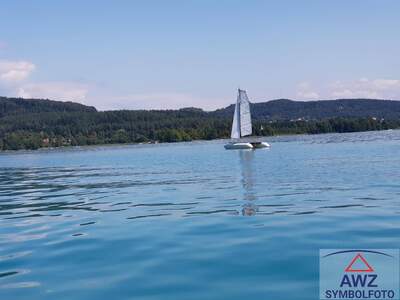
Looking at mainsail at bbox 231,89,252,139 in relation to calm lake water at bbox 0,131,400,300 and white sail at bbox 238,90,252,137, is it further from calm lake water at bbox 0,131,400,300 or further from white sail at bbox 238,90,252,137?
calm lake water at bbox 0,131,400,300

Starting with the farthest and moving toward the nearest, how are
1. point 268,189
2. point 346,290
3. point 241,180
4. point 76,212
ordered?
point 241,180 < point 268,189 < point 76,212 < point 346,290

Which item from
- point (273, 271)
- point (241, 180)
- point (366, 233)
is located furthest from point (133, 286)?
point (241, 180)

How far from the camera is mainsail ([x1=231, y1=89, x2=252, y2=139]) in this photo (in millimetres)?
Answer: 112312

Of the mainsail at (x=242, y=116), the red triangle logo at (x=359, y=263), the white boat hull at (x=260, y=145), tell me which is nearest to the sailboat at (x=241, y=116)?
the mainsail at (x=242, y=116)

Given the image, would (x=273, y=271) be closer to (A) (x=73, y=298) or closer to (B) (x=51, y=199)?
(A) (x=73, y=298)

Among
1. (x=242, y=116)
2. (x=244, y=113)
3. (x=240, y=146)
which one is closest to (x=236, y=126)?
(x=242, y=116)

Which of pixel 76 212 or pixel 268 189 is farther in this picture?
pixel 268 189

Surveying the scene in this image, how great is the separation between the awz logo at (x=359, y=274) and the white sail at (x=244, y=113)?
99.0m

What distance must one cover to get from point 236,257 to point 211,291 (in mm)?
2656

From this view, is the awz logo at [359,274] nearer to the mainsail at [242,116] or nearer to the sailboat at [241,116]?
the sailboat at [241,116]

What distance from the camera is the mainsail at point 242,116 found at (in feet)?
368

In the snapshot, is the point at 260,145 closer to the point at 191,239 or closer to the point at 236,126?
the point at 236,126

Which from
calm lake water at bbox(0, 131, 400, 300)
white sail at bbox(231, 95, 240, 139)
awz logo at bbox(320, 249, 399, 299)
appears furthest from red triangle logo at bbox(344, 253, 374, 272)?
white sail at bbox(231, 95, 240, 139)

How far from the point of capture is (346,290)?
34.8 ft
